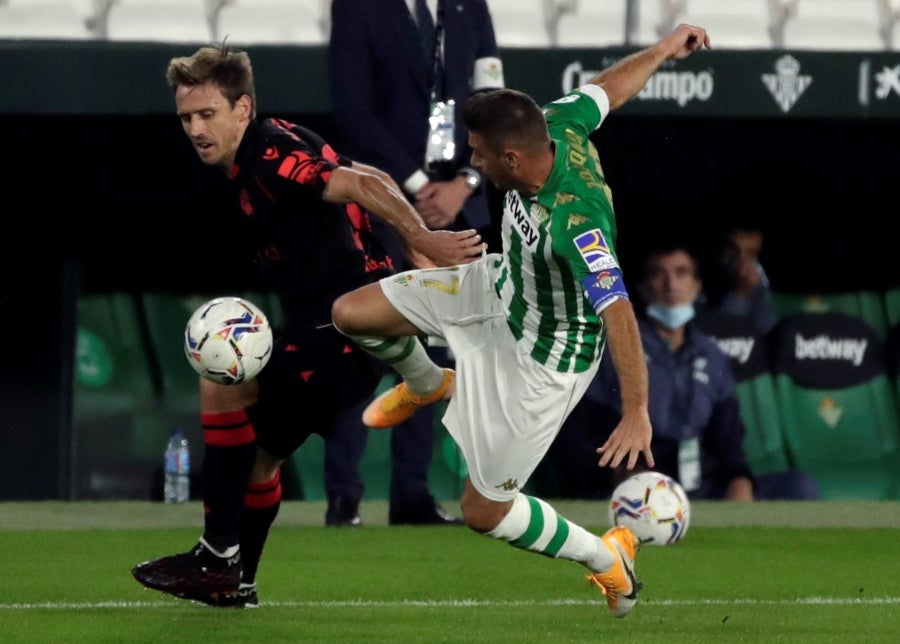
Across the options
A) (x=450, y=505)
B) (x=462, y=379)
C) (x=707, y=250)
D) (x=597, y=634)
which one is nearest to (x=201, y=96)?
(x=462, y=379)

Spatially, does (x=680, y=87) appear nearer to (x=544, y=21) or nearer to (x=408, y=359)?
(x=544, y=21)

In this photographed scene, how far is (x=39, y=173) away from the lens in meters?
9.91

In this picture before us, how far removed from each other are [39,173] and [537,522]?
5426 mm

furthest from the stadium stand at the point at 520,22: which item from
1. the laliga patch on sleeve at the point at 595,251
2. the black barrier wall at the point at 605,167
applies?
the laliga patch on sleeve at the point at 595,251

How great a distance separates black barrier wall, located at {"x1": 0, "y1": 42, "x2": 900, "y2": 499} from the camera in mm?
9016

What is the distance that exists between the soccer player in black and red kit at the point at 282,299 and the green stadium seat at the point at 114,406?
428 centimetres

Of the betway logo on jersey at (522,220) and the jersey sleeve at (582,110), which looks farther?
the jersey sleeve at (582,110)

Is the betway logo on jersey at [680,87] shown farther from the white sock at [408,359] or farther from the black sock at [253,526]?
the black sock at [253,526]

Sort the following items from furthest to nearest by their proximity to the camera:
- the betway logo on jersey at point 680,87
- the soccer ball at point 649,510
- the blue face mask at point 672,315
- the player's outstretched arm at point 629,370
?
the blue face mask at point 672,315 < the betway logo on jersey at point 680,87 < the soccer ball at point 649,510 < the player's outstretched arm at point 629,370

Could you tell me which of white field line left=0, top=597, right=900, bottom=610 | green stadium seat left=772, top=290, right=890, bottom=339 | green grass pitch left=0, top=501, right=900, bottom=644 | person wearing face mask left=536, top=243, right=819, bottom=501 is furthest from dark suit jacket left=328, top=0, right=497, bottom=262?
green stadium seat left=772, top=290, right=890, bottom=339

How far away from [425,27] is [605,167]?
253cm

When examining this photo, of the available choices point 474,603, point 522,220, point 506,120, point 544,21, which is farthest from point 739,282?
point 506,120

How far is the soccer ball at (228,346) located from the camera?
5355mm

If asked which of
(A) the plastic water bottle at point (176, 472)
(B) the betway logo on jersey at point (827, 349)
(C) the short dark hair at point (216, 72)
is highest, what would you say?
(C) the short dark hair at point (216, 72)
